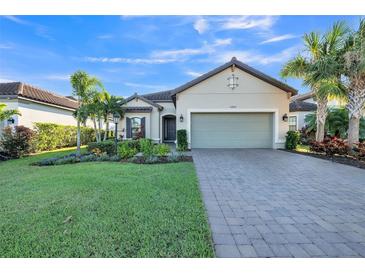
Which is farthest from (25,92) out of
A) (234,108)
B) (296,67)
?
(296,67)

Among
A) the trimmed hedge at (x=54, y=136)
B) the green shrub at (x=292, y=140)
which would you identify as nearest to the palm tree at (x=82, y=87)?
the trimmed hedge at (x=54, y=136)

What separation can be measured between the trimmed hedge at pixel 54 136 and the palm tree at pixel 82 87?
3.68m

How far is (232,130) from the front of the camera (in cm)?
1337

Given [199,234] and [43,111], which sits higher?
[43,111]

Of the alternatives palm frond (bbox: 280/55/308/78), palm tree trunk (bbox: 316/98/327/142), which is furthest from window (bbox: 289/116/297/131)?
palm frond (bbox: 280/55/308/78)

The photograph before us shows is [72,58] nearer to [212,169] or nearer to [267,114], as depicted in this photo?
[212,169]

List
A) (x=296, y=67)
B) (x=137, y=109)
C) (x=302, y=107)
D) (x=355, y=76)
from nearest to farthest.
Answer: (x=355, y=76)
(x=296, y=67)
(x=137, y=109)
(x=302, y=107)

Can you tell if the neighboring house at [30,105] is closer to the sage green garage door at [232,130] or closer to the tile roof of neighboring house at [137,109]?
the tile roof of neighboring house at [137,109]

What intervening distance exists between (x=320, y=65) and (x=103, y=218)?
11.9 meters

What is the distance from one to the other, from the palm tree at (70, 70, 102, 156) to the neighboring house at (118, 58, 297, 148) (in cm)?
493

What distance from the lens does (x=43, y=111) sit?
49.0 feet

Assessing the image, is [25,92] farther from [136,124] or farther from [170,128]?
[170,128]
